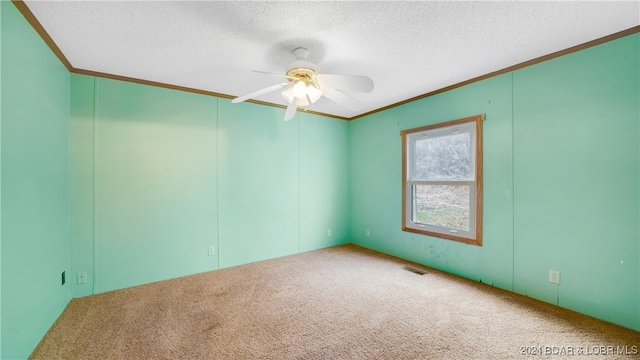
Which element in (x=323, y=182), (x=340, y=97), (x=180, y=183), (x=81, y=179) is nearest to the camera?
(x=340, y=97)

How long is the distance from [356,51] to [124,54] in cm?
213

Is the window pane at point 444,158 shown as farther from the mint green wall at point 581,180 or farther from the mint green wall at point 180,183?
the mint green wall at point 180,183

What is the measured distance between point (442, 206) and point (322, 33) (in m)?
2.62

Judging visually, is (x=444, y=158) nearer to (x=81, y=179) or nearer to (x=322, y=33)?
(x=322, y=33)

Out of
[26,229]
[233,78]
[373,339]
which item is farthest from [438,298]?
[26,229]

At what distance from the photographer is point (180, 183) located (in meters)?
3.07

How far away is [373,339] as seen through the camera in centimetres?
189

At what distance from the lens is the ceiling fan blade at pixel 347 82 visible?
1911 millimetres

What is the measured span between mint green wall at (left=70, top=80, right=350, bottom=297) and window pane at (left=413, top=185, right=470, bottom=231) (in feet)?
5.37

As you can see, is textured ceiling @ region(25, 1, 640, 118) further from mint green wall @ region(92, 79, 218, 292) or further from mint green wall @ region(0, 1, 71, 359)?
mint green wall @ region(92, 79, 218, 292)

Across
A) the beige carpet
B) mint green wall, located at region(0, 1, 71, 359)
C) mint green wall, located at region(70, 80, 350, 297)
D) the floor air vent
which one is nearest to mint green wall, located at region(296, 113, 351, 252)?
mint green wall, located at region(70, 80, 350, 297)

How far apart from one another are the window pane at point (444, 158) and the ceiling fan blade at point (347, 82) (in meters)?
1.78

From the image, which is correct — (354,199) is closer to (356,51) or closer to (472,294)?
(472,294)

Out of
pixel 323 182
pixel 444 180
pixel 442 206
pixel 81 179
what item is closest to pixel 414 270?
pixel 442 206
